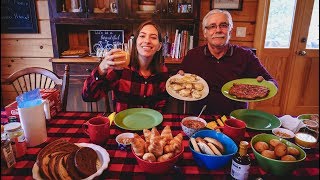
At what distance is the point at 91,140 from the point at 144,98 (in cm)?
61

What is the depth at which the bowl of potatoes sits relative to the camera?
3.00 ft

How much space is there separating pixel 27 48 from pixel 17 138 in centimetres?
256

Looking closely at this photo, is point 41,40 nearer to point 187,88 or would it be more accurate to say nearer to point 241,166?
point 187,88

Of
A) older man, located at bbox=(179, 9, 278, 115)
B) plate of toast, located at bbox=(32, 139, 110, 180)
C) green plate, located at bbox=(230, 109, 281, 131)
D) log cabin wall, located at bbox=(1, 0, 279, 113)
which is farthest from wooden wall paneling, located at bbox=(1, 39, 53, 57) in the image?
green plate, located at bbox=(230, 109, 281, 131)

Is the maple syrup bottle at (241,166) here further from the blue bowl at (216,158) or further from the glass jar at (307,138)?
the glass jar at (307,138)

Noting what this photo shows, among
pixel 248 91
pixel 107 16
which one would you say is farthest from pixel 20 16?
pixel 248 91

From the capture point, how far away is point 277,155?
0.97 metres

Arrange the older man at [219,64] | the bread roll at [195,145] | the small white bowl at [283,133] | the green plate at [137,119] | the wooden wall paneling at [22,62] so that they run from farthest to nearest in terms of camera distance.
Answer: the wooden wall paneling at [22,62] < the older man at [219,64] < the green plate at [137,119] < the small white bowl at [283,133] < the bread roll at [195,145]

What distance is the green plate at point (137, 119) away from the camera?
1330 mm

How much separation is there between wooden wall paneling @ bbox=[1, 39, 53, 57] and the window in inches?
114

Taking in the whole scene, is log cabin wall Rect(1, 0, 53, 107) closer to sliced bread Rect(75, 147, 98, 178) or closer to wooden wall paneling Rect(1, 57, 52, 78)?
wooden wall paneling Rect(1, 57, 52, 78)

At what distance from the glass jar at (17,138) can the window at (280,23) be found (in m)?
3.08

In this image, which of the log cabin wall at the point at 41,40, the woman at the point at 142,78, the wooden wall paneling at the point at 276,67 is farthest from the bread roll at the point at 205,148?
the wooden wall paneling at the point at 276,67

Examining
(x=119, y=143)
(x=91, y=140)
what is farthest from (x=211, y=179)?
(x=91, y=140)
